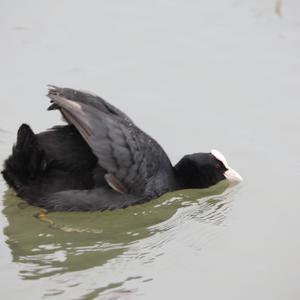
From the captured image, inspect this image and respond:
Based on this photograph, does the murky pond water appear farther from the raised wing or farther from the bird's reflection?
the raised wing

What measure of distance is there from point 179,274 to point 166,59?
387 centimetres

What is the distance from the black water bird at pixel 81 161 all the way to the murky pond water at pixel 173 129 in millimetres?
212

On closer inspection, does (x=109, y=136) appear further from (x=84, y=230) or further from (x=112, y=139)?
(x=84, y=230)

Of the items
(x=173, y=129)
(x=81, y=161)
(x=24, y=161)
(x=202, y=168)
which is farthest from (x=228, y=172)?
(x=24, y=161)

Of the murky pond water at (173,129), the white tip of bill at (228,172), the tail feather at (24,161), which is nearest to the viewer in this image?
the murky pond water at (173,129)

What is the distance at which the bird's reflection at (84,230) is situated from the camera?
657cm

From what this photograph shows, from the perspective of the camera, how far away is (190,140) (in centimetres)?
862

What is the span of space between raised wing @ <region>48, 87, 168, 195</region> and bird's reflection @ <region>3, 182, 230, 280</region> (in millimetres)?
281

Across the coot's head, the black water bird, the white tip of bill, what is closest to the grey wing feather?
the black water bird

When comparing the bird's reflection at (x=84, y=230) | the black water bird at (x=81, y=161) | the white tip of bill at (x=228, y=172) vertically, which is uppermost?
the black water bird at (x=81, y=161)

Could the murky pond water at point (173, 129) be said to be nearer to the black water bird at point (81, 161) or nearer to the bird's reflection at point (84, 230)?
the bird's reflection at point (84, 230)

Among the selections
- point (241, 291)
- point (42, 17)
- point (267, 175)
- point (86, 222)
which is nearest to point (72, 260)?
point (86, 222)

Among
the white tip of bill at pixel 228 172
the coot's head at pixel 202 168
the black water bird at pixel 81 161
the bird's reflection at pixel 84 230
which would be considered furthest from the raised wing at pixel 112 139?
the white tip of bill at pixel 228 172

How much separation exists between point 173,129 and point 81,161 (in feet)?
5.48
